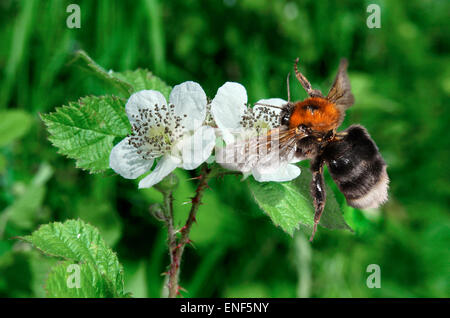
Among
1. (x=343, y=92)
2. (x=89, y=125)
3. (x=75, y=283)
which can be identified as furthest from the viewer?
(x=343, y=92)

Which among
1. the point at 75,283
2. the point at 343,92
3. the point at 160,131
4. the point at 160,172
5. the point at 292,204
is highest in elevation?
the point at 343,92

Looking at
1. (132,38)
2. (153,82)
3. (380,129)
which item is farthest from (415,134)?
(153,82)

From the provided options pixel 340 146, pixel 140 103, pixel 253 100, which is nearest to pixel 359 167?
pixel 340 146

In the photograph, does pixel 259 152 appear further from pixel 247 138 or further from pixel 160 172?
pixel 160 172

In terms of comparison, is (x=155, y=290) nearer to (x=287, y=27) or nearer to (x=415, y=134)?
(x=287, y=27)

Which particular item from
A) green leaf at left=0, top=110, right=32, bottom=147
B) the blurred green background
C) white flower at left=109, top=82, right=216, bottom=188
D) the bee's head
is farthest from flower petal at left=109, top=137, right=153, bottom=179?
green leaf at left=0, top=110, right=32, bottom=147

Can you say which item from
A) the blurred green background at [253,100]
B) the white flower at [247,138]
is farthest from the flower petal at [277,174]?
the blurred green background at [253,100]
